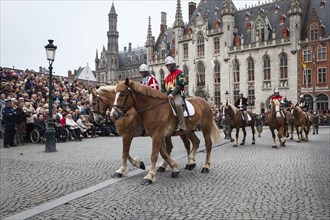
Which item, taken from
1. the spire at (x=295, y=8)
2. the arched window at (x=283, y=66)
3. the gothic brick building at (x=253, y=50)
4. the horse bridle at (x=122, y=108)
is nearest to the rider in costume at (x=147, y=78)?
the horse bridle at (x=122, y=108)

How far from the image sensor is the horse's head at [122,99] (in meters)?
7.20

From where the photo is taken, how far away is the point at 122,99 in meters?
7.36

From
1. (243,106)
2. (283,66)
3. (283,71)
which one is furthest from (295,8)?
(243,106)

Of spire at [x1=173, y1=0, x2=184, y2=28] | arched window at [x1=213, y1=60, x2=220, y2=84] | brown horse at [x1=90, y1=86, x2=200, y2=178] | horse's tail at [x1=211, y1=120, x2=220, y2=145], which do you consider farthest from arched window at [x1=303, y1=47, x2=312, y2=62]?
brown horse at [x1=90, y1=86, x2=200, y2=178]

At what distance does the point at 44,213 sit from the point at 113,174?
3117 mm

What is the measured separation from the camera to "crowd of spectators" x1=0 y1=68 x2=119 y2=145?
1608cm

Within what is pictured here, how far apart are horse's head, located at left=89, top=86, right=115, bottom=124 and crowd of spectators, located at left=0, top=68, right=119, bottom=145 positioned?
171 inches

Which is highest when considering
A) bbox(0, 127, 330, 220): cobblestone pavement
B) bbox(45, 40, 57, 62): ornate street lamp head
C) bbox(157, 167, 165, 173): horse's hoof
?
bbox(45, 40, 57, 62): ornate street lamp head

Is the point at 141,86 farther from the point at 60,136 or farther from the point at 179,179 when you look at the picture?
the point at 60,136

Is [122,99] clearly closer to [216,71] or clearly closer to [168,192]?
[168,192]

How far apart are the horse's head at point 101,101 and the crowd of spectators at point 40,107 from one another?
14.2ft

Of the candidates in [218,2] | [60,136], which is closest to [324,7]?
[218,2]

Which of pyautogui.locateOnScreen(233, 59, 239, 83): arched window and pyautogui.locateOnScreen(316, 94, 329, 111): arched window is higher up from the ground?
pyautogui.locateOnScreen(233, 59, 239, 83): arched window

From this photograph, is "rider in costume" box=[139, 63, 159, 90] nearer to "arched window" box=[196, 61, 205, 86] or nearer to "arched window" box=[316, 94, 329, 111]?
"arched window" box=[316, 94, 329, 111]
